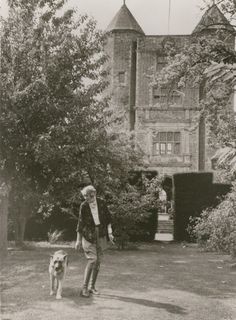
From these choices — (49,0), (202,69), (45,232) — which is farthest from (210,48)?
(45,232)

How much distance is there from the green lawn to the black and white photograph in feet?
0.08

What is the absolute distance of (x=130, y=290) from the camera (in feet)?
29.1

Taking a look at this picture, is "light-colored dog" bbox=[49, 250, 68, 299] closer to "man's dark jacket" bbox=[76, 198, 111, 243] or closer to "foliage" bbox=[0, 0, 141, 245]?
"man's dark jacket" bbox=[76, 198, 111, 243]

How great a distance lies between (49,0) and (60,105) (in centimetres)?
329

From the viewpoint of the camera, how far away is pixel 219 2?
12.5 meters

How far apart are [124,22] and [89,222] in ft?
112

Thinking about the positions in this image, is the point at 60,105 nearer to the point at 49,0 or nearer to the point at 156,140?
the point at 49,0

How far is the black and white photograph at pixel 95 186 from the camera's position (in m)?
8.22

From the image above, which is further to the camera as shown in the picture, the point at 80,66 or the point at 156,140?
the point at 156,140

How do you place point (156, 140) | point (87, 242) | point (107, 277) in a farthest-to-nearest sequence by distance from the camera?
point (156, 140) < point (107, 277) < point (87, 242)

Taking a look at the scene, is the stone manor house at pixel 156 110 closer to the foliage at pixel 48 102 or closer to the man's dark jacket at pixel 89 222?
the foliage at pixel 48 102

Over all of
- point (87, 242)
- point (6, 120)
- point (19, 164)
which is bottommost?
point (87, 242)

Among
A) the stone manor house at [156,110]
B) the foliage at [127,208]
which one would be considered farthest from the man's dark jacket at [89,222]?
the stone manor house at [156,110]

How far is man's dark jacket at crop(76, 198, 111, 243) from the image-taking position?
8281 millimetres
